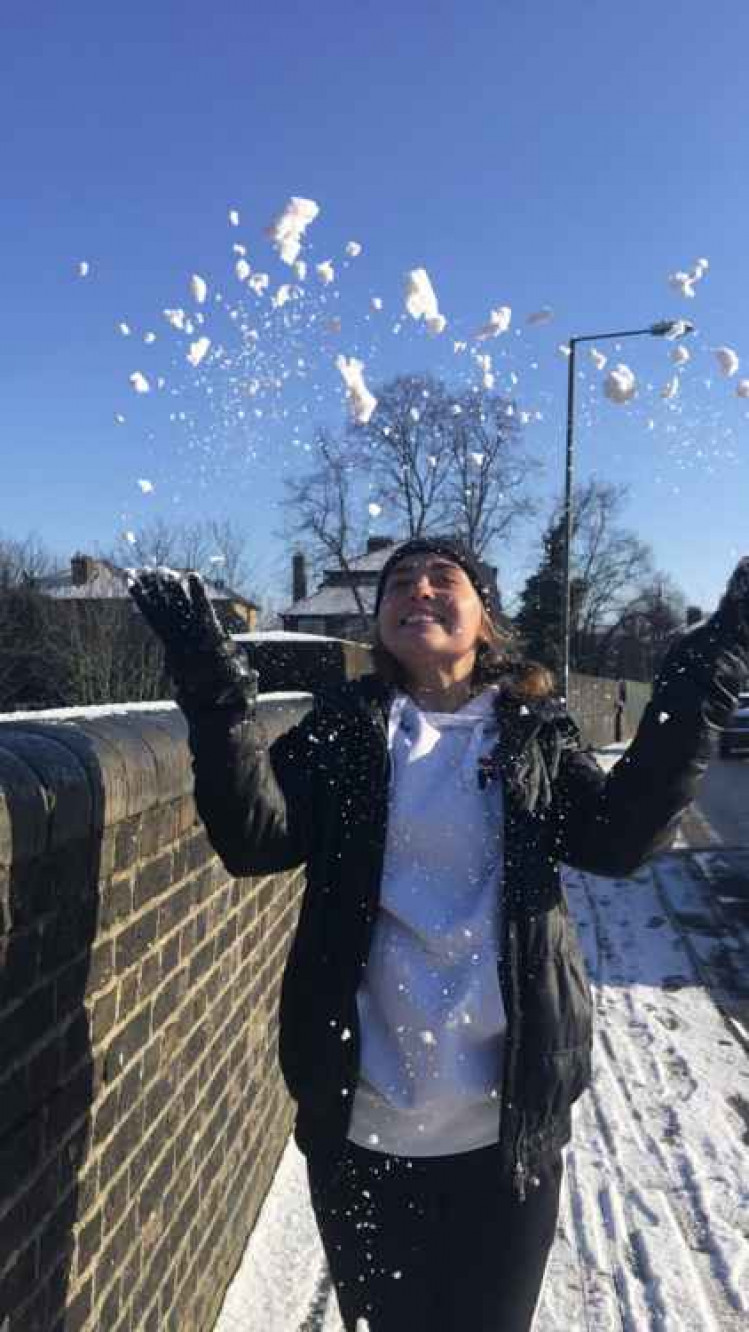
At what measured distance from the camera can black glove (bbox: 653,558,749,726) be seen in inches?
75.1

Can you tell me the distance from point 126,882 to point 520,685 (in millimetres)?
853

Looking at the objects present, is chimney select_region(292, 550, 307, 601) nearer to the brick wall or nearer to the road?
the brick wall

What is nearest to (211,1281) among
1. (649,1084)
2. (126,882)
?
(126,882)

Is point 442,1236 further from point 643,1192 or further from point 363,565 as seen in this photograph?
point 363,565

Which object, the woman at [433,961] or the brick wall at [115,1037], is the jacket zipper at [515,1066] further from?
the brick wall at [115,1037]

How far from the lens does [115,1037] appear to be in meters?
2.00

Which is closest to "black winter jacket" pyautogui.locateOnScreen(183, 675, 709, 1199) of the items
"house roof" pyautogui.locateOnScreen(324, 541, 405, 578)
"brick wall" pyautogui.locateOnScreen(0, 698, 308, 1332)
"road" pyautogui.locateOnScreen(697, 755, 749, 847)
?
"brick wall" pyautogui.locateOnScreen(0, 698, 308, 1332)

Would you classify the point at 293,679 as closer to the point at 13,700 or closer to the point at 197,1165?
the point at 197,1165

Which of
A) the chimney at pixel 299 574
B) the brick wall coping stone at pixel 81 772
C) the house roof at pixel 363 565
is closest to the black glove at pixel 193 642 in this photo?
the brick wall coping stone at pixel 81 772

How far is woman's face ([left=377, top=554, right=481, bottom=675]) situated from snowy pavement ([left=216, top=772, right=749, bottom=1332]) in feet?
6.36

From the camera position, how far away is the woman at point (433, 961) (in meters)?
1.83

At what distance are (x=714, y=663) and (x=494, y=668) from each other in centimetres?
46

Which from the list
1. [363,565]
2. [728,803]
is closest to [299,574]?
[363,565]

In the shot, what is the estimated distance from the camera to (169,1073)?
7.93ft
